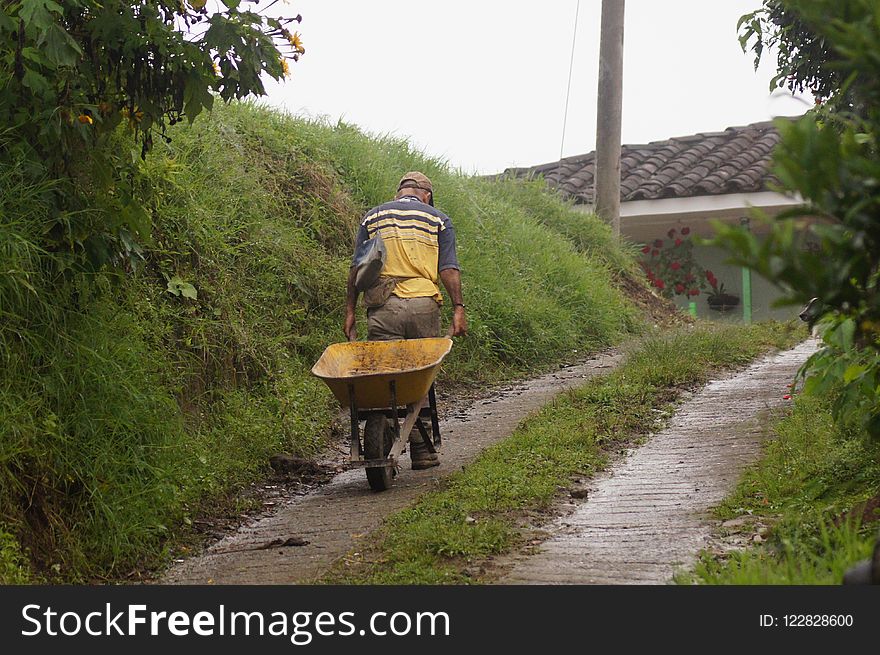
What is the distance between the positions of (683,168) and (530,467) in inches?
495

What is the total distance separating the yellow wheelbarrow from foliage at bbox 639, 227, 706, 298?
38.2ft

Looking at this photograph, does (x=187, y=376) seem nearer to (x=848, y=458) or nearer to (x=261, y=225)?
(x=261, y=225)

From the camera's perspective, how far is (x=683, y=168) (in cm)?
1883

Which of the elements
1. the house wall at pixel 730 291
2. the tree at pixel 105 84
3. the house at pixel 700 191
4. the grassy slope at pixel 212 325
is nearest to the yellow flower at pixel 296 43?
the tree at pixel 105 84

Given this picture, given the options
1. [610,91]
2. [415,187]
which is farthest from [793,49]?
[610,91]

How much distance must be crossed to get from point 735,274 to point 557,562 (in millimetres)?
14638

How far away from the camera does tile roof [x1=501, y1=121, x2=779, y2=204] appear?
17453 millimetres

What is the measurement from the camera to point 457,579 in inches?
193

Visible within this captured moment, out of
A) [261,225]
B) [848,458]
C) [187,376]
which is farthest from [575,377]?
[848,458]

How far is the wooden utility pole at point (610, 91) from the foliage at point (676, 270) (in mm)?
2212

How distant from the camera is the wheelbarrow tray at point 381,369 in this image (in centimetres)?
693

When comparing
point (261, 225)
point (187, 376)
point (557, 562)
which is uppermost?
point (261, 225)

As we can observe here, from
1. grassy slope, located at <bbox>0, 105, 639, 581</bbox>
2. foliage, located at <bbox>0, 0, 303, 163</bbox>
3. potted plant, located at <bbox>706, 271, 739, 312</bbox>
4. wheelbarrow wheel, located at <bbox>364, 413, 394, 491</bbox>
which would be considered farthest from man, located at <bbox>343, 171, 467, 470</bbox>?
potted plant, located at <bbox>706, 271, 739, 312</bbox>

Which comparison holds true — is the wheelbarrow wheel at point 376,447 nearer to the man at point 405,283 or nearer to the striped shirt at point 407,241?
the man at point 405,283
